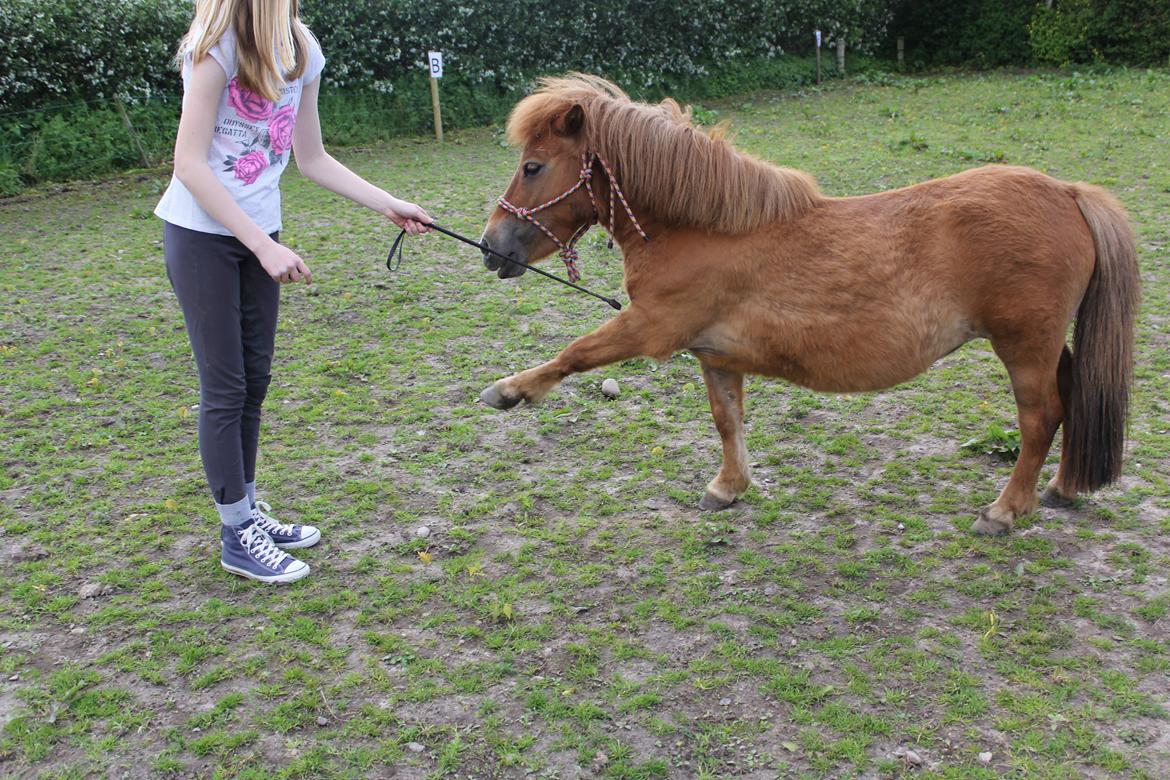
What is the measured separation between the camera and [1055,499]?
420 cm

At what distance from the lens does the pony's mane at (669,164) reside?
369cm

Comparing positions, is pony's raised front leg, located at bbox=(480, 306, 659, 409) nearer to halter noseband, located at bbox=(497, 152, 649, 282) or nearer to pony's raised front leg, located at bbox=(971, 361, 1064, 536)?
halter noseband, located at bbox=(497, 152, 649, 282)

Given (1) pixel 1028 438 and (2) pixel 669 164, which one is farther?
(1) pixel 1028 438

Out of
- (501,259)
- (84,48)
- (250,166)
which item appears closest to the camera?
(250,166)

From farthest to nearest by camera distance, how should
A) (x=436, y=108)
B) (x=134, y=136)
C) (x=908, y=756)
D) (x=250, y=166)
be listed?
1. (x=436, y=108)
2. (x=134, y=136)
3. (x=250, y=166)
4. (x=908, y=756)

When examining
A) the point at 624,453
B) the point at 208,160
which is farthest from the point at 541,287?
the point at 208,160

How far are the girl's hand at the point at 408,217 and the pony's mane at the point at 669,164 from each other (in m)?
0.55

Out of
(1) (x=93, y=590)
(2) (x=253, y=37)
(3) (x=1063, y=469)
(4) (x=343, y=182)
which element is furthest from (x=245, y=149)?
(3) (x=1063, y=469)

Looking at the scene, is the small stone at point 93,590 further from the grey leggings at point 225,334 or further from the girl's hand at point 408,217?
the girl's hand at point 408,217

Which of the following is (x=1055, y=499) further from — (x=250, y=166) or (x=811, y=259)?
(x=250, y=166)

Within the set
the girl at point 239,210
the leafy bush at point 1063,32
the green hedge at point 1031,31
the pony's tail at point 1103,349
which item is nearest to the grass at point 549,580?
the pony's tail at point 1103,349

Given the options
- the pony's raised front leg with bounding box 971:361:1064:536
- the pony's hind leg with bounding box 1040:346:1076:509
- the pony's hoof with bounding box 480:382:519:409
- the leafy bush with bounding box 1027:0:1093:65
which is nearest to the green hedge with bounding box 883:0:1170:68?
the leafy bush with bounding box 1027:0:1093:65

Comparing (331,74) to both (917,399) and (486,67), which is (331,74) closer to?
(486,67)

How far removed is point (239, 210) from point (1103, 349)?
3.59 m
